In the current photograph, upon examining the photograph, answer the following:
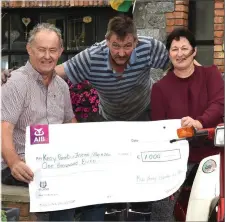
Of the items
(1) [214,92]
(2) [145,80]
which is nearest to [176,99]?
(1) [214,92]

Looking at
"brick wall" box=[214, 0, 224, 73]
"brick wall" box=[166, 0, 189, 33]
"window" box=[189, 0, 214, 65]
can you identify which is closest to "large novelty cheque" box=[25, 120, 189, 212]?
"brick wall" box=[214, 0, 224, 73]

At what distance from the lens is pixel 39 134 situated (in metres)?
3.75

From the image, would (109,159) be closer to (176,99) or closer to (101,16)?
(176,99)

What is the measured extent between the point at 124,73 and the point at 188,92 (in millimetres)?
551

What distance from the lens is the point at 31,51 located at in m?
3.90

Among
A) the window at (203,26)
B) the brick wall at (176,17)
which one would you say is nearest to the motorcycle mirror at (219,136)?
the brick wall at (176,17)

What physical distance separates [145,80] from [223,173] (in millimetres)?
A: 1289

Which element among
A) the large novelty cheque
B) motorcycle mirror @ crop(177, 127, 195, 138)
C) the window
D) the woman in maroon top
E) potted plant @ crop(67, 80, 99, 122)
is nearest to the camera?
motorcycle mirror @ crop(177, 127, 195, 138)

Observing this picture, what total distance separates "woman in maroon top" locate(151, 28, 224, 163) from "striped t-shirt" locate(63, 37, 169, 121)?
0.99ft

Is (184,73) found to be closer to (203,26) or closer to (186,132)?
(186,132)

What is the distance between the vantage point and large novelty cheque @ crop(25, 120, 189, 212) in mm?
3857

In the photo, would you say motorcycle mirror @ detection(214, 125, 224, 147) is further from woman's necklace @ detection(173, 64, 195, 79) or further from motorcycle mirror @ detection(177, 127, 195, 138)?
woman's necklace @ detection(173, 64, 195, 79)

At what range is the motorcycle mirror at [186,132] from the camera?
11.6 ft

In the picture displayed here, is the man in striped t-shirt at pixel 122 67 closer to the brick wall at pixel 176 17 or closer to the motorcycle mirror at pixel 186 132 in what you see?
the motorcycle mirror at pixel 186 132
